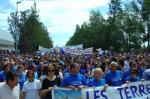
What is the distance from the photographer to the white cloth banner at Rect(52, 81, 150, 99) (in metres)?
10.8

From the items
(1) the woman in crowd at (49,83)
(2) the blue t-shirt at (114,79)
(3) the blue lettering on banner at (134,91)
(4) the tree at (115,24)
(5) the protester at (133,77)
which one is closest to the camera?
(1) the woman in crowd at (49,83)

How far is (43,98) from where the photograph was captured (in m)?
10.9

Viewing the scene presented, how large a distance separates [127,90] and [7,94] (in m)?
3.74

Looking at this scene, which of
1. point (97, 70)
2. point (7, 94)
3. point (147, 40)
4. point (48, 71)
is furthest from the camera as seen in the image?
point (147, 40)

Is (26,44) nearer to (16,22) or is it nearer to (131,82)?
(16,22)

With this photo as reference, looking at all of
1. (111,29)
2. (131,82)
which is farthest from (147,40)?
(131,82)

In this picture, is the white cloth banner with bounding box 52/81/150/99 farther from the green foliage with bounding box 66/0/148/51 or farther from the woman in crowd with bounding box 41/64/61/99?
the green foliage with bounding box 66/0/148/51

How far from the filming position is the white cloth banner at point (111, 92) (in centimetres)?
1083

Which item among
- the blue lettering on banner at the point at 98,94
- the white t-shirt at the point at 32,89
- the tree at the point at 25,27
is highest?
the tree at the point at 25,27

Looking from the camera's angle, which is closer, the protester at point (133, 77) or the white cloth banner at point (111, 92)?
Result: the white cloth banner at point (111, 92)

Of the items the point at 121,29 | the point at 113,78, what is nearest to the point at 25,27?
the point at 121,29

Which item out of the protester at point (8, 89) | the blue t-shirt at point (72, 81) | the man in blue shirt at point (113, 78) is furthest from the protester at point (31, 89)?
the man in blue shirt at point (113, 78)

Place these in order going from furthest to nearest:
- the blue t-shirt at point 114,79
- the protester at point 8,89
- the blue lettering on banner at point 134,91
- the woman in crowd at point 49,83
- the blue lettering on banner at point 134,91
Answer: the blue t-shirt at point 114,79
the blue lettering on banner at point 134,91
the blue lettering on banner at point 134,91
the woman in crowd at point 49,83
the protester at point 8,89

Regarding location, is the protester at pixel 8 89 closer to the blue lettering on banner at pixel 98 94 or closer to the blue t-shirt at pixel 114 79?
the blue lettering on banner at pixel 98 94
